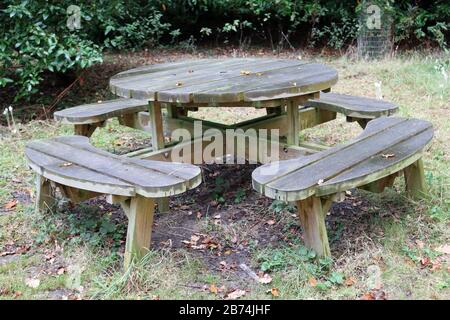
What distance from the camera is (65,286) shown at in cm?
268

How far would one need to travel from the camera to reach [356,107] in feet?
12.9

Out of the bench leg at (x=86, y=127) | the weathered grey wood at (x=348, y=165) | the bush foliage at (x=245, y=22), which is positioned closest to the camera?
the weathered grey wood at (x=348, y=165)

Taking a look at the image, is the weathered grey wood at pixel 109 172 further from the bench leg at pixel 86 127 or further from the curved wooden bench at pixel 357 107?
the curved wooden bench at pixel 357 107

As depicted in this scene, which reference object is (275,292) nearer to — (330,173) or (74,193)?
(330,173)

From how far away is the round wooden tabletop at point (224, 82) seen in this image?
3.09 m

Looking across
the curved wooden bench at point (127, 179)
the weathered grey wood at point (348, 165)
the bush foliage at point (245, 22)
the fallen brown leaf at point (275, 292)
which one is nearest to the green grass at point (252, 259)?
the fallen brown leaf at point (275, 292)

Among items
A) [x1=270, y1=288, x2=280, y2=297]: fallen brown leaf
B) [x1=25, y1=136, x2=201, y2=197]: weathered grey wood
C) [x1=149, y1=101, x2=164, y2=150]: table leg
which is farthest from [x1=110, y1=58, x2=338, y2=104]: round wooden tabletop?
[x1=270, y1=288, x2=280, y2=297]: fallen brown leaf

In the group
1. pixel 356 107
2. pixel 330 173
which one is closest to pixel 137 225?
A: pixel 330 173

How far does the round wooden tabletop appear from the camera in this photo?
3092 mm

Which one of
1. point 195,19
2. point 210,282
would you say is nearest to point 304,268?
point 210,282

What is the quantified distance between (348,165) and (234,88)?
832mm

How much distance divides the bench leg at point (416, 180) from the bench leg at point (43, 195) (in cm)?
221

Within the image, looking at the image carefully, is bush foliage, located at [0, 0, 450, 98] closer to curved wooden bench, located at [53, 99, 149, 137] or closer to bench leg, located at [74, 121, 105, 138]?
curved wooden bench, located at [53, 99, 149, 137]

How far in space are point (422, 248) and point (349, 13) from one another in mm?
7148
